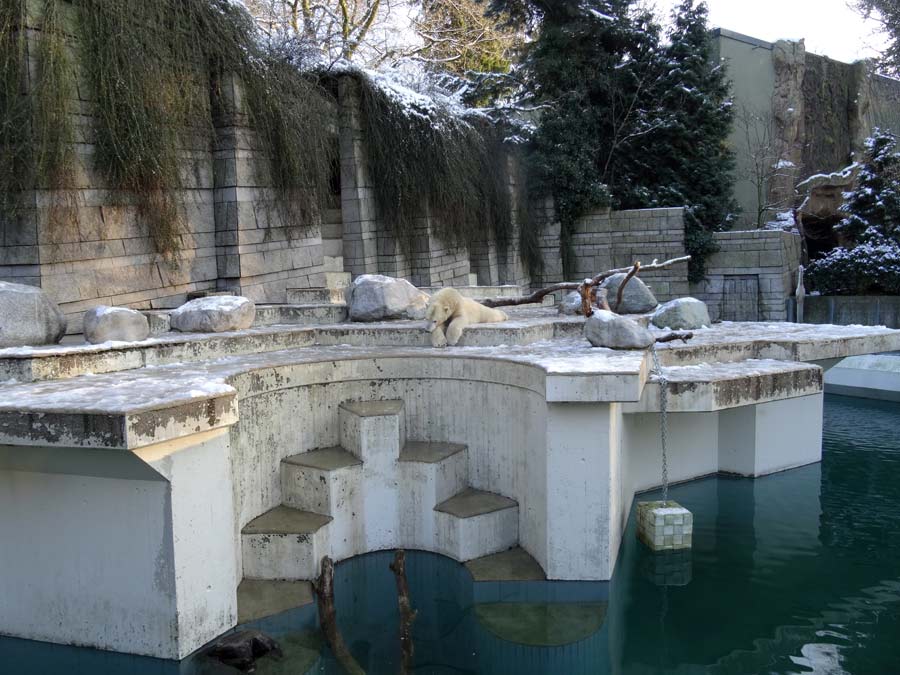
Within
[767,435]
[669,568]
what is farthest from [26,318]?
[767,435]

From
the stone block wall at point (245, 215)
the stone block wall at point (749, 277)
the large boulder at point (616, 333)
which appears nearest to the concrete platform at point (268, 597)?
the large boulder at point (616, 333)

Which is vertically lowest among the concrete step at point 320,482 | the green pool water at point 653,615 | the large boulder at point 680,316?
the green pool water at point 653,615

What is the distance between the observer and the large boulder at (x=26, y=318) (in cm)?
546

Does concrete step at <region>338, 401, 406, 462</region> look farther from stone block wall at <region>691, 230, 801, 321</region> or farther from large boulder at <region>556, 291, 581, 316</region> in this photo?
stone block wall at <region>691, 230, 801, 321</region>

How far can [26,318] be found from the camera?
5.58 metres

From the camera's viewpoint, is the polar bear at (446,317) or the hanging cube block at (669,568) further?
the polar bear at (446,317)

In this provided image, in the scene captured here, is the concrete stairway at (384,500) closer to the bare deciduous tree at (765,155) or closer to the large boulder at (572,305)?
the large boulder at (572,305)

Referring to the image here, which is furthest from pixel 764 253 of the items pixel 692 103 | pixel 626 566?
pixel 626 566

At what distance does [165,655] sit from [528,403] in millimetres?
2518

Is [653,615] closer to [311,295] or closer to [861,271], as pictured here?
[311,295]

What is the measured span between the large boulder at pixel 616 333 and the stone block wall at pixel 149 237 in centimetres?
378

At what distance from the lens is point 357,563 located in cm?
538

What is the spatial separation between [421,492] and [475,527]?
1.48 ft

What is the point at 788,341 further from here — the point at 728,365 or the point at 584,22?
the point at 584,22
